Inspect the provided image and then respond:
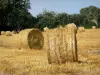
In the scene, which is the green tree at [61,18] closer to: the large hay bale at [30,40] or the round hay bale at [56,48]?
the large hay bale at [30,40]

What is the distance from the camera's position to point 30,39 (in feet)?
69.3

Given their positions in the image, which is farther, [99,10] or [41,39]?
[99,10]

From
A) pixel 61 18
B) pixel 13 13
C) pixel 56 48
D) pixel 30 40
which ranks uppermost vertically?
pixel 61 18

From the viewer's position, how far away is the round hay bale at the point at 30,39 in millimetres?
20916

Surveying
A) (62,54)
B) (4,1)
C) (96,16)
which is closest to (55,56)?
(62,54)

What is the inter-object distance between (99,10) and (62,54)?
12889cm

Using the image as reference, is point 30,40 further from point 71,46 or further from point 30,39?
point 71,46

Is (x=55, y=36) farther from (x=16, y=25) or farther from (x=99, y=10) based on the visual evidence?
(x=99, y=10)

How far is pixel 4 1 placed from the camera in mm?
61094

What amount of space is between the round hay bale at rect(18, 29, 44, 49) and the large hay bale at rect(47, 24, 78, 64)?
312 inches

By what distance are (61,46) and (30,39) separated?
8564mm

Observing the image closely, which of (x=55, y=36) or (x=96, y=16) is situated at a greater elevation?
(x=96, y=16)

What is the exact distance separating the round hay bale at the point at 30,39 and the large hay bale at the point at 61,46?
7.93 metres

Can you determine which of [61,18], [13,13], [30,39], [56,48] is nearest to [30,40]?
[30,39]
